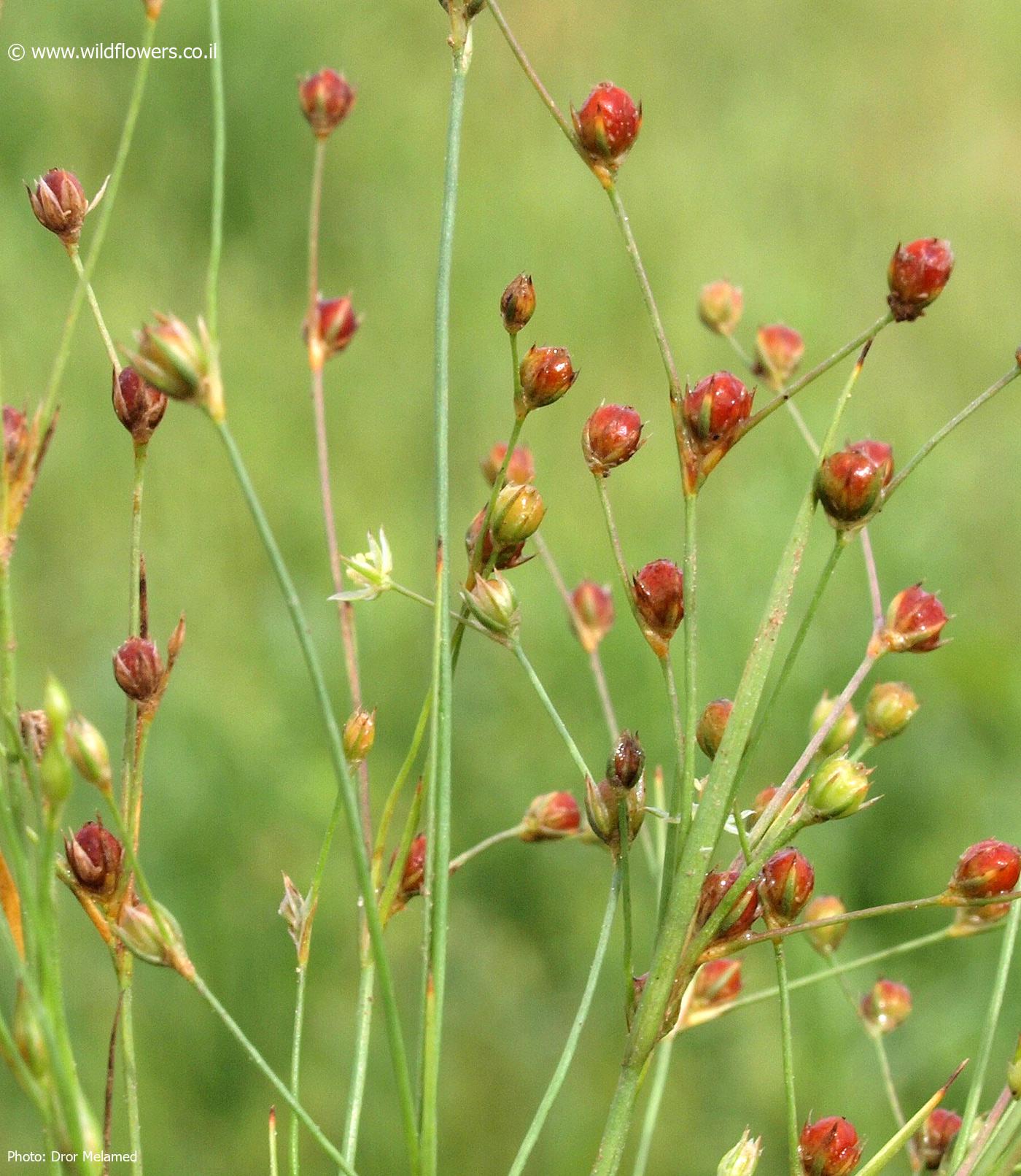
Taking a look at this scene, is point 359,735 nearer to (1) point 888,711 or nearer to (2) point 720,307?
(1) point 888,711

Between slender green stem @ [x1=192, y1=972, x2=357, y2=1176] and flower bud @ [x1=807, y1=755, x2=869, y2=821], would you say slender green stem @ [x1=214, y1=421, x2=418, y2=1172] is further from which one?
flower bud @ [x1=807, y1=755, x2=869, y2=821]

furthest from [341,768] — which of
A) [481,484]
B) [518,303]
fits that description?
[481,484]

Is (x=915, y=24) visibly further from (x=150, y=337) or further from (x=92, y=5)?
(x=150, y=337)

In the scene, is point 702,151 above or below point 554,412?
above

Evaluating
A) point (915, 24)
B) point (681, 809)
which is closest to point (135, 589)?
point (681, 809)

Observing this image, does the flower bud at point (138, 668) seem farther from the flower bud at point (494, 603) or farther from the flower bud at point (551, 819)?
the flower bud at point (551, 819)

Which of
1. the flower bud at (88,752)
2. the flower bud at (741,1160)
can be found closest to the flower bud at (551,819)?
the flower bud at (741,1160)
